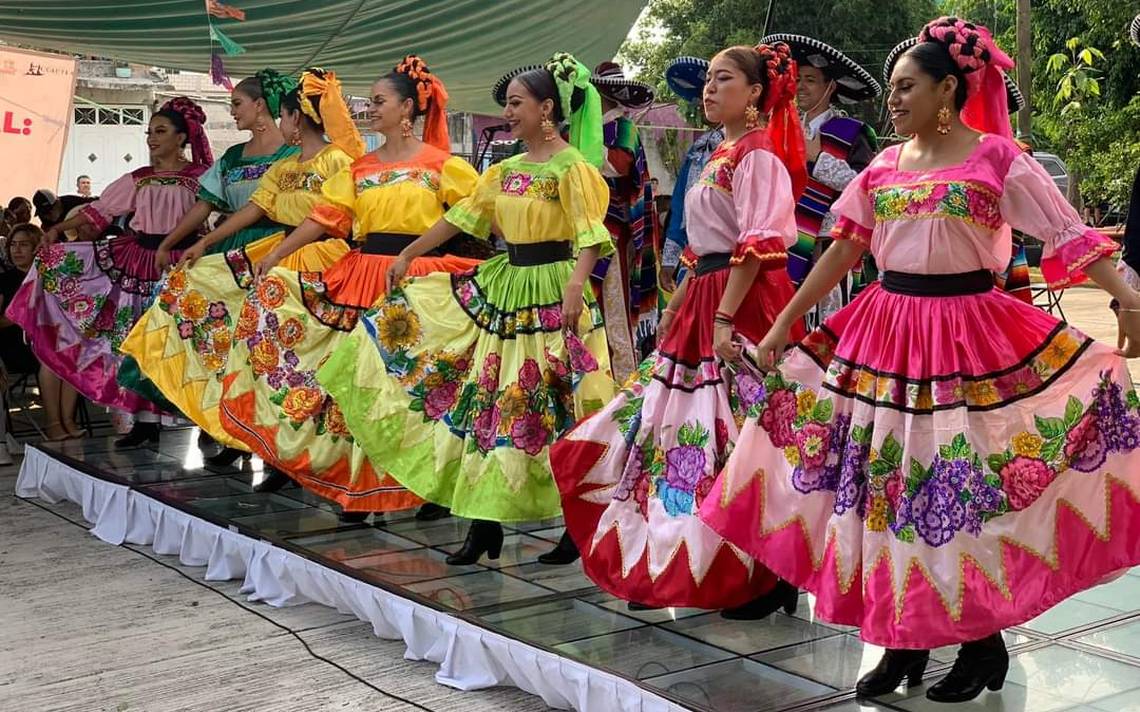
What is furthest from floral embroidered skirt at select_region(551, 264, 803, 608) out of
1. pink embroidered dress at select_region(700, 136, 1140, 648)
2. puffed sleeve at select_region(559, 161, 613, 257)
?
puffed sleeve at select_region(559, 161, 613, 257)

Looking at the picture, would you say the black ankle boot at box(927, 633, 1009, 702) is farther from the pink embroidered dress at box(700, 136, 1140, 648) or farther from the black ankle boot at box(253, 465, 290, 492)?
the black ankle boot at box(253, 465, 290, 492)

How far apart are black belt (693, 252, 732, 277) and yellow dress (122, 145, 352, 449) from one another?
2153mm

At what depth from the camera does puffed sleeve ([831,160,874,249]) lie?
321cm

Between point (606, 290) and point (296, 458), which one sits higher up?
point (606, 290)

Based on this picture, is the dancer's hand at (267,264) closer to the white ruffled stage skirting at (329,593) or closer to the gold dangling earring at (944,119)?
the white ruffled stage skirting at (329,593)

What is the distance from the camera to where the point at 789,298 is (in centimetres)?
373

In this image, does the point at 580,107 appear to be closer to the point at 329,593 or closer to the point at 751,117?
the point at 751,117

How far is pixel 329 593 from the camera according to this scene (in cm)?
427

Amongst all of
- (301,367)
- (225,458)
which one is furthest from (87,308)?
(301,367)

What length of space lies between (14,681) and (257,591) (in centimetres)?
90

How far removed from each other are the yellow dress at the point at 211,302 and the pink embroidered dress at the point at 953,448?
2856 millimetres

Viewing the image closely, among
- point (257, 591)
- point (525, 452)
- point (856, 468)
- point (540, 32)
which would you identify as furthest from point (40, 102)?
point (856, 468)

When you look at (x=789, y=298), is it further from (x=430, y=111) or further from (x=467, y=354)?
(x=430, y=111)

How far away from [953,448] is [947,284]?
1.27 ft
